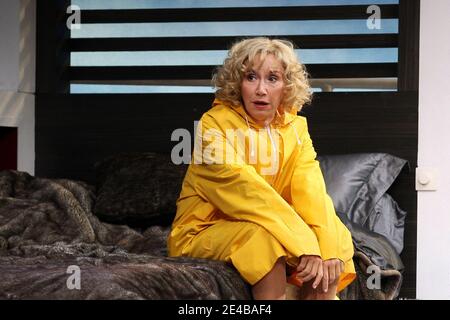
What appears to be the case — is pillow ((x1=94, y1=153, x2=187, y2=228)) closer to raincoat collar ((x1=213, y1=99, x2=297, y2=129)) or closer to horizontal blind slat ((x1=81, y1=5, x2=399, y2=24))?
horizontal blind slat ((x1=81, y1=5, x2=399, y2=24))

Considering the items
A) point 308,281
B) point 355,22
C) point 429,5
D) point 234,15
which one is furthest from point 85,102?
point 308,281

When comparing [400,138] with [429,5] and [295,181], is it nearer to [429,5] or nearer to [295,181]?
[429,5]

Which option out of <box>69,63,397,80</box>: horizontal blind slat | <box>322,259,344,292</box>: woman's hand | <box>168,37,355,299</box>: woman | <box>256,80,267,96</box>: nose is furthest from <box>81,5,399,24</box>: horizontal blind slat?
<box>322,259,344,292</box>: woman's hand

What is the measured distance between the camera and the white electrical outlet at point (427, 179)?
481cm

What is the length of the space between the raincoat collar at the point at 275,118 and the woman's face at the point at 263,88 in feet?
0.06

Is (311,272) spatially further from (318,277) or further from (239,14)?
(239,14)

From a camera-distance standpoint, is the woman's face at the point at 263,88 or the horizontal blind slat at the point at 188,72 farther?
the horizontal blind slat at the point at 188,72

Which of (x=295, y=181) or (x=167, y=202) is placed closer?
(x=295, y=181)

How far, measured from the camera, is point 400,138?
4871 mm

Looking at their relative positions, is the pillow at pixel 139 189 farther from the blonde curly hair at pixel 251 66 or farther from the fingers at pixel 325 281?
the fingers at pixel 325 281

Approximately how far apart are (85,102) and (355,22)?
1.34 m

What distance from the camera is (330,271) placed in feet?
10.6

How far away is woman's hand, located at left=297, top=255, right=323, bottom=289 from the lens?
10.3ft

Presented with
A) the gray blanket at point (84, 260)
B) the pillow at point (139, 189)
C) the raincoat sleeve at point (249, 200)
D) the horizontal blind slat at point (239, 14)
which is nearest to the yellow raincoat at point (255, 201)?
the raincoat sleeve at point (249, 200)
